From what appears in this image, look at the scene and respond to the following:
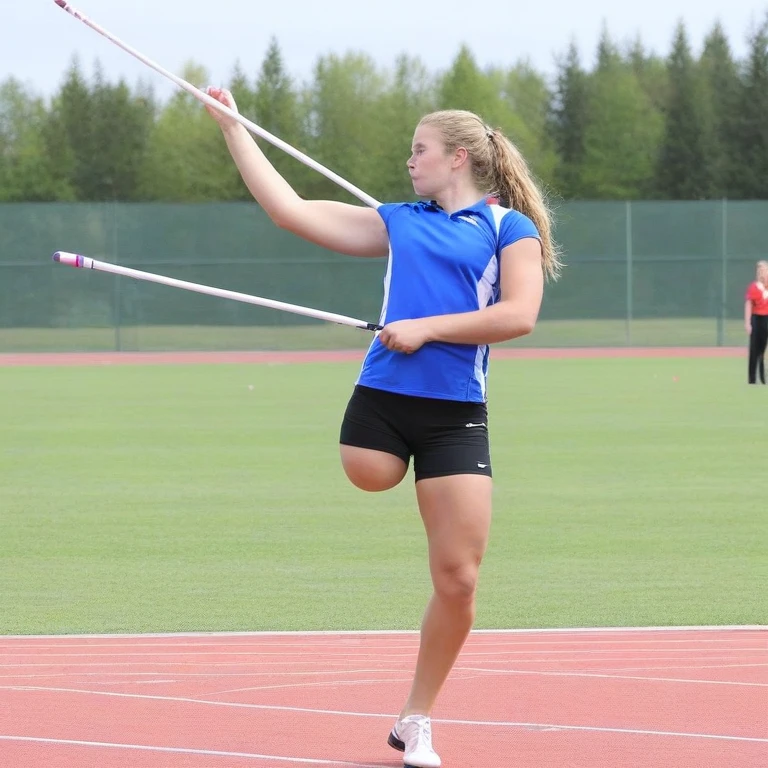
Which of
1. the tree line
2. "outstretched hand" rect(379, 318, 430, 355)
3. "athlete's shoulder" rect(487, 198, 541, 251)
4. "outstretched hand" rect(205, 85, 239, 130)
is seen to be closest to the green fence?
"outstretched hand" rect(205, 85, 239, 130)

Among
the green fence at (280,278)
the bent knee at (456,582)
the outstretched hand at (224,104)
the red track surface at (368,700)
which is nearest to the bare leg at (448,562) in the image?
the bent knee at (456,582)

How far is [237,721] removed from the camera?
17.1 feet

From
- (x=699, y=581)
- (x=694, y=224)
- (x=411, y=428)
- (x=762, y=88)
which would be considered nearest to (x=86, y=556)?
(x=699, y=581)

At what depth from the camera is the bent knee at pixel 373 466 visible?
15.6 feet

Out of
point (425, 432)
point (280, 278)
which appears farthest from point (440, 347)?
point (280, 278)

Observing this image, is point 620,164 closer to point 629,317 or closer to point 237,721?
point 629,317

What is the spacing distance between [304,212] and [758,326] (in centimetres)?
Result: 1943

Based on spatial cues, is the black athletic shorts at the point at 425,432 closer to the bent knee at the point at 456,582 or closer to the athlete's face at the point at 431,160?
the bent knee at the point at 456,582

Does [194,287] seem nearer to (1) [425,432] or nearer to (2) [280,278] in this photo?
(1) [425,432]

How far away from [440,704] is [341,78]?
8645 cm

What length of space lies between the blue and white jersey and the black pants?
1922 cm

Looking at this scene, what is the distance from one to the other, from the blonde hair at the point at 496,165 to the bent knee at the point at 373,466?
759 millimetres

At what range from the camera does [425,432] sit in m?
4.71

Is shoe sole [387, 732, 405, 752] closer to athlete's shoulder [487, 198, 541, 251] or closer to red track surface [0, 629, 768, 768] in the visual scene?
red track surface [0, 629, 768, 768]
